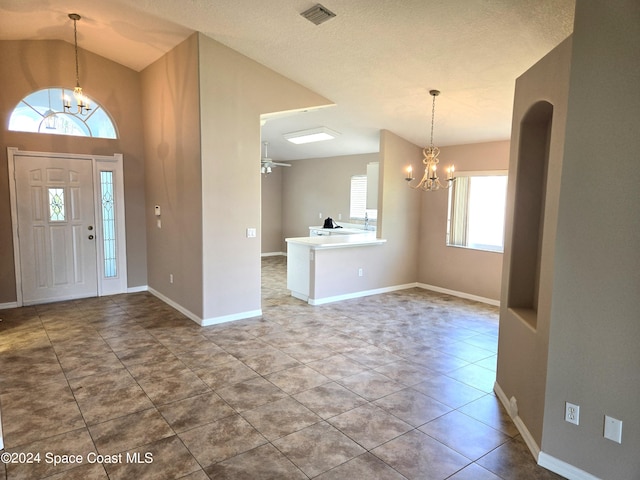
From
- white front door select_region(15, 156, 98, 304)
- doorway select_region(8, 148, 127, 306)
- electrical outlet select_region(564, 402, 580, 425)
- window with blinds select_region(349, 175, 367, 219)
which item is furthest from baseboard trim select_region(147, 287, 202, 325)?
window with blinds select_region(349, 175, 367, 219)

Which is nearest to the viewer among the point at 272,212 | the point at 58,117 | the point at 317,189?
the point at 58,117

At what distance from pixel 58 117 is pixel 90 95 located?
1.81 feet

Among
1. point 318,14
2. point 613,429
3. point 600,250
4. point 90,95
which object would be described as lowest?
point 613,429

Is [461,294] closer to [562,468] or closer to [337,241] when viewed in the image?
[337,241]

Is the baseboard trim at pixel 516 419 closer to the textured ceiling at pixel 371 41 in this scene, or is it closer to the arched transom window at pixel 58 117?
the textured ceiling at pixel 371 41

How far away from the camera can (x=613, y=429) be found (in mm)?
2121

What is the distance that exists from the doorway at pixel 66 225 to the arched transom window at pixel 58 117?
13.9 inches

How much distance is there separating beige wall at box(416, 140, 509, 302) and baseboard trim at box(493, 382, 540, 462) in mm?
3184

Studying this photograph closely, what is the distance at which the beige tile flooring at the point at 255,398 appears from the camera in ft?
7.87

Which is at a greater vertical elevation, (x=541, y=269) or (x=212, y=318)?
(x=541, y=269)

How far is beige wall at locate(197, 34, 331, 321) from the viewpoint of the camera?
15.4ft

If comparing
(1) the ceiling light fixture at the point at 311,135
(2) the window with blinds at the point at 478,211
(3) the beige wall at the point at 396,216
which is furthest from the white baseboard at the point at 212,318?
(2) the window with blinds at the point at 478,211

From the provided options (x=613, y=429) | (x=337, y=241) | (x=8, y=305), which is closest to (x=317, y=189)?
(x=337, y=241)

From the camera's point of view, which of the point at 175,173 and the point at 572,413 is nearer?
the point at 572,413
